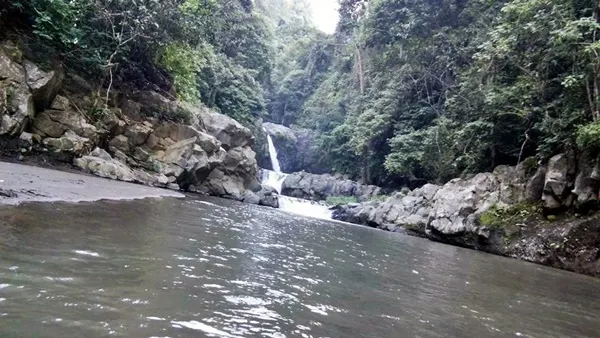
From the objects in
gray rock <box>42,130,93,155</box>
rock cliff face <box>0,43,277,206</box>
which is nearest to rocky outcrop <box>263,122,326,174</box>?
rock cliff face <box>0,43,277,206</box>

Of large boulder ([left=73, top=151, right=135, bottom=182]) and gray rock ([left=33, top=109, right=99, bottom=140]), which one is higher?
gray rock ([left=33, top=109, right=99, bottom=140])

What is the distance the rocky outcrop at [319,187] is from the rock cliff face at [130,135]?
6484 millimetres

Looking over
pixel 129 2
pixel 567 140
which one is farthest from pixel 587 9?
pixel 129 2

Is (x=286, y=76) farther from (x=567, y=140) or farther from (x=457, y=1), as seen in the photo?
(x=567, y=140)

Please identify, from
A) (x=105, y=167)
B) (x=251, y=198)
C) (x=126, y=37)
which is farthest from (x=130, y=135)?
(x=251, y=198)

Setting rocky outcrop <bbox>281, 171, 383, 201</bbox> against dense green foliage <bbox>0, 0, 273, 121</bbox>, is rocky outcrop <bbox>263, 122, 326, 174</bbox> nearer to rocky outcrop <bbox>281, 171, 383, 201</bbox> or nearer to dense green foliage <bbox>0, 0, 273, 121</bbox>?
rocky outcrop <bbox>281, 171, 383, 201</bbox>

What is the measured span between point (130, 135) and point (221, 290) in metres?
14.8

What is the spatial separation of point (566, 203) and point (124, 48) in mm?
16213

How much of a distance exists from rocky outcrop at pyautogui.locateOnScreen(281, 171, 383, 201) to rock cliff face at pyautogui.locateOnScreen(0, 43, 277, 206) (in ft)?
21.3

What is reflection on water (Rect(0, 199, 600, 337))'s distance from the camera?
305 centimetres

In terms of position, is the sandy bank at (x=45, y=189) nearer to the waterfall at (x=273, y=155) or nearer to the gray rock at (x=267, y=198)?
the gray rock at (x=267, y=198)

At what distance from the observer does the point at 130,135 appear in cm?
1745

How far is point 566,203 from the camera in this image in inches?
528

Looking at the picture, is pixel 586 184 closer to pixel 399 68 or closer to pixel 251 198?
pixel 251 198
